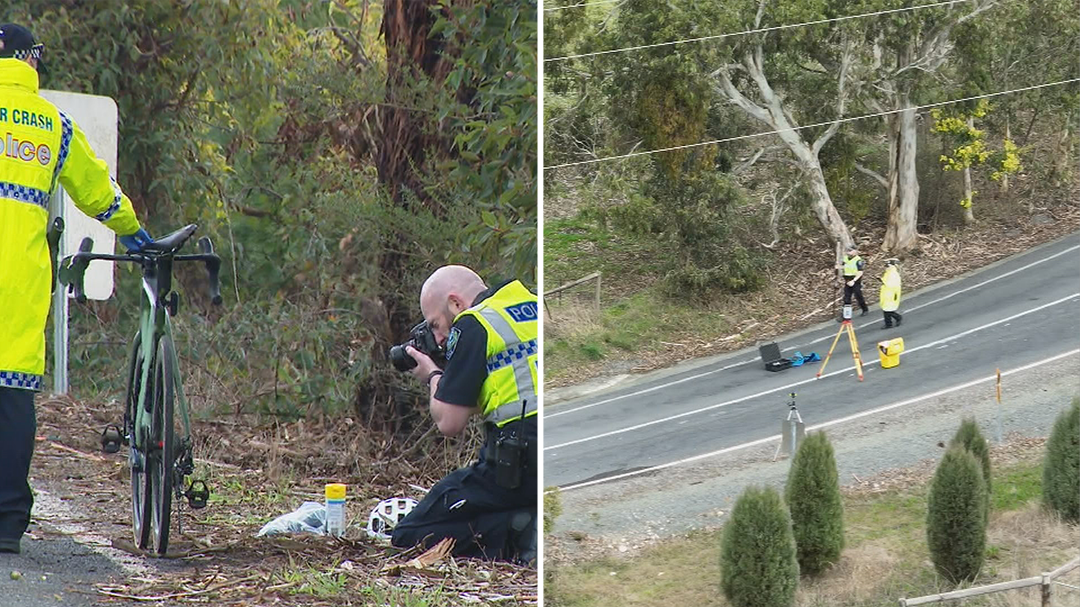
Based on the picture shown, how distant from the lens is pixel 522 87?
4754mm

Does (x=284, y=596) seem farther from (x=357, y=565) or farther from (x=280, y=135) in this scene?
(x=280, y=135)

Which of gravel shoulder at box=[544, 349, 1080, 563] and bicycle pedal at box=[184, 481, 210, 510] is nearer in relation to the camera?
gravel shoulder at box=[544, 349, 1080, 563]

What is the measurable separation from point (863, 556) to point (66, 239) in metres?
2.46

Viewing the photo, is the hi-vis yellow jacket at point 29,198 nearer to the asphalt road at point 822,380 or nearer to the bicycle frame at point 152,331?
the bicycle frame at point 152,331

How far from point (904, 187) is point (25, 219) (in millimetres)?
2205

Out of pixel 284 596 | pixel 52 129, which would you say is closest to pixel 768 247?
pixel 284 596

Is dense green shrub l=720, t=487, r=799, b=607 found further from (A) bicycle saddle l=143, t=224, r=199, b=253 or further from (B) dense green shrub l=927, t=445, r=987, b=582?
(A) bicycle saddle l=143, t=224, r=199, b=253

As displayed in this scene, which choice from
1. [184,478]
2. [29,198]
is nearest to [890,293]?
[184,478]

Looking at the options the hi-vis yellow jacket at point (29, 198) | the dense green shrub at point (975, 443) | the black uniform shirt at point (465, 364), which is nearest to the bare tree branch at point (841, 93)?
the dense green shrub at point (975, 443)

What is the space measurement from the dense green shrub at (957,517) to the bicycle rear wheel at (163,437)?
1860 mm

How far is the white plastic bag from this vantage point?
4.61m

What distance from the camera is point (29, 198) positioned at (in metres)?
4.22

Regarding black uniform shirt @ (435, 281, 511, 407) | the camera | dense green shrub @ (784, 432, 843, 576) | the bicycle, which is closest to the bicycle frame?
the bicycle

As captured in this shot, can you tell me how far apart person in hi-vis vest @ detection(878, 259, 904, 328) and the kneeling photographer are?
0.88 metres
